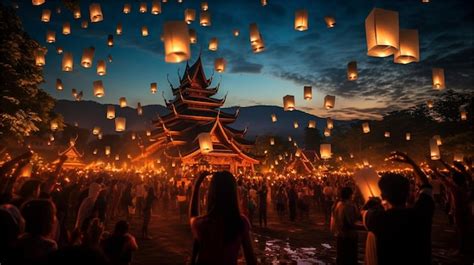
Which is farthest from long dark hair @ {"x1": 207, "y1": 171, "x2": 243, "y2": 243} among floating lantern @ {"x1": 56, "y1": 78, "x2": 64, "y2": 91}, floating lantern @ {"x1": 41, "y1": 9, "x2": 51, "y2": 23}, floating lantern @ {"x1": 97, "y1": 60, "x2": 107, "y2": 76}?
floating lantern @ {"x1": 56, "y1": 78, "x2": 64, "y2": 91}

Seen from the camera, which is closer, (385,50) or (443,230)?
(385,50)

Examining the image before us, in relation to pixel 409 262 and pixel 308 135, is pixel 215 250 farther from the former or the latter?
pixel 308 135

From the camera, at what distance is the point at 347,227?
5188 millimetres

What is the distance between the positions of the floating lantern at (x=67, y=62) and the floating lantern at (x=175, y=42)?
6227 mm

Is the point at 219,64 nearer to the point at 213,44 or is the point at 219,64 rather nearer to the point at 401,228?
the point at 213,44

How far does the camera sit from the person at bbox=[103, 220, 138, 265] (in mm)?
4285

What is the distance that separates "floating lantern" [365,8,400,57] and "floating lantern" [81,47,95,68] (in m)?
8.79

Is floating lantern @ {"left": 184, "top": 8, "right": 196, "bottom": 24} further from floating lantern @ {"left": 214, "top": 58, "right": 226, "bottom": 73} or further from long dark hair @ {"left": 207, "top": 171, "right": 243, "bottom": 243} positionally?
long dark hair @ {"left": 207, "top": 171, "right": 243, "bottom": 243}

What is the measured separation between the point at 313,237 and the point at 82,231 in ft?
28.0

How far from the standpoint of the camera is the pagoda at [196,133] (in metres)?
27.6

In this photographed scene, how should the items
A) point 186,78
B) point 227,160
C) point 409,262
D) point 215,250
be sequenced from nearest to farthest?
point 215,250
point 409,262
point 227,160
point 186,78

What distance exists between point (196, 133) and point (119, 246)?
26.4 m

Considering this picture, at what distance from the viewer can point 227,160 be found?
29078mm

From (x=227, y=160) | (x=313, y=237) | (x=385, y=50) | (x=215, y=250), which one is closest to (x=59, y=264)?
(x=215, y=250)
